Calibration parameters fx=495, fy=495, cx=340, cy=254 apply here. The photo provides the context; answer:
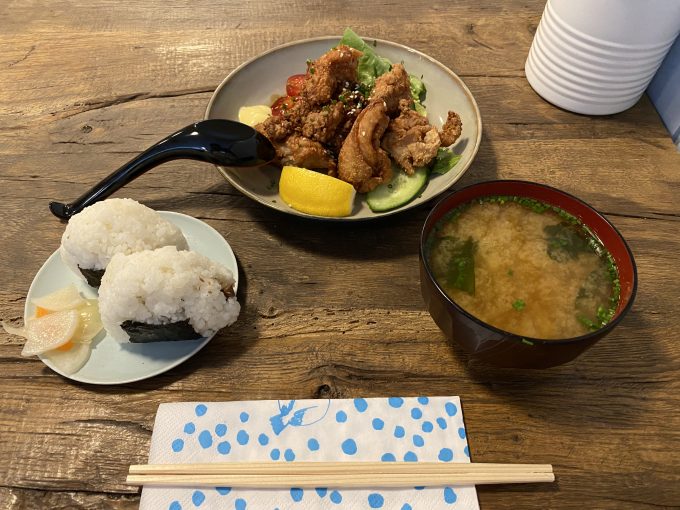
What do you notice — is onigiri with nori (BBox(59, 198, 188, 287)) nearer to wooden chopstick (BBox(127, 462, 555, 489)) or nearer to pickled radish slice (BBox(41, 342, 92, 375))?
pickled radish slice (BBox(41, 342, 92, 375))

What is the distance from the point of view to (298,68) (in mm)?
1875

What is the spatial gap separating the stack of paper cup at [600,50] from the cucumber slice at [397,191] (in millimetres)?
713

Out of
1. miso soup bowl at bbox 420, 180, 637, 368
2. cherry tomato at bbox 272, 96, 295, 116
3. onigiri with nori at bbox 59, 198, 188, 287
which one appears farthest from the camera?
cherry tomato at bbox 272, 96, 295, 116

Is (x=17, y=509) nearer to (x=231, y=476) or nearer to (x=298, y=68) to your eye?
(x=231, y=476)

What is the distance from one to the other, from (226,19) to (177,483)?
206cm

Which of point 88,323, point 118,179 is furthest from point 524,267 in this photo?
point 118,179

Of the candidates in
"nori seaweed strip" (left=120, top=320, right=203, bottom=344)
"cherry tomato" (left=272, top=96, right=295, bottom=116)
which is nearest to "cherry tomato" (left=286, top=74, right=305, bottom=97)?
"cherry tomato" (left=272, top=96, right=295, bottom=116)

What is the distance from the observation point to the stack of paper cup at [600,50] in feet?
5.17

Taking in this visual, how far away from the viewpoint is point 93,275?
126 centimetres

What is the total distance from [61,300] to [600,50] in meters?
1.83

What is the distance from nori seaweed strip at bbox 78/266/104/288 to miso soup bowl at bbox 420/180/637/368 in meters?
0.80

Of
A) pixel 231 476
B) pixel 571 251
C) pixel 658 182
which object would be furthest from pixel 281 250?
pixel 658 182

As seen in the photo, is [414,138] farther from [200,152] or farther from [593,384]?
[593,384]

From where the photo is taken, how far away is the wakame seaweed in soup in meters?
1.09
